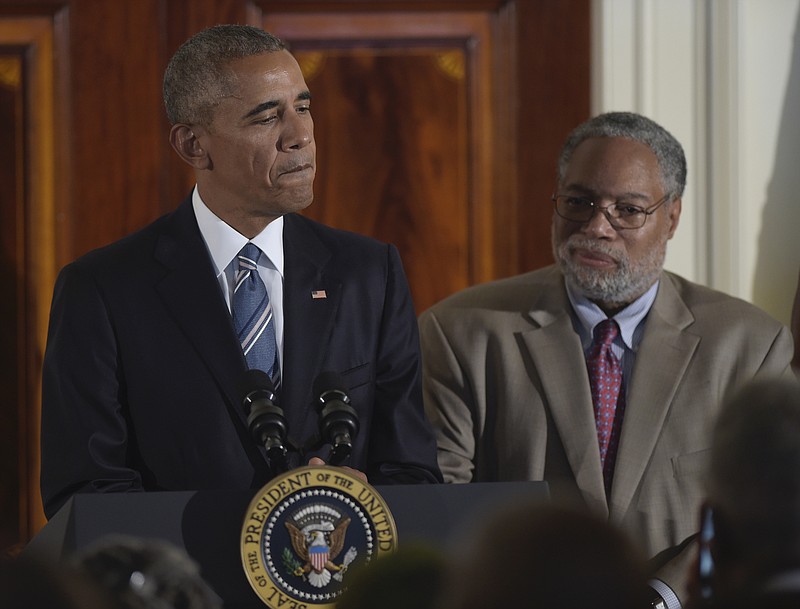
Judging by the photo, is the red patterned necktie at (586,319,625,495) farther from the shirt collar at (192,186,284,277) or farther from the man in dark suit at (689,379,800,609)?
the man in dark suit at (689,379,800,609)

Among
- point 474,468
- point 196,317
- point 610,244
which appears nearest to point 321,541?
point 196,317

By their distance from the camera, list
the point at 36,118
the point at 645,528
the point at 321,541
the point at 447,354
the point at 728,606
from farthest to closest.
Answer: the point at 36,118 < the point at 447,354 < the point at 645,528 < the point at 321,541 < the point at 728,606

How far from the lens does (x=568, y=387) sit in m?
2.79

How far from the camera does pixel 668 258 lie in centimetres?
363

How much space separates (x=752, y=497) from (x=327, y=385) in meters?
0.80

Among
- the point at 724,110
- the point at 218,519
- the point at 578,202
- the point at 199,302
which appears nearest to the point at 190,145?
the point at 199,302

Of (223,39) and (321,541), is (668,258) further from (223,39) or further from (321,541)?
(321,541)

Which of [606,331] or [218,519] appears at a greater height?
[606,331]

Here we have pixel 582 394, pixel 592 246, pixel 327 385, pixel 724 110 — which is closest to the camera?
pixel 327 385

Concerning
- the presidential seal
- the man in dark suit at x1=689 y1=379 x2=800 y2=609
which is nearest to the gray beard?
the presidential seal

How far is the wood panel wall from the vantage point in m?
3.59

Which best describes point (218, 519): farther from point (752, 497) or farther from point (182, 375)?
point (752, 497)

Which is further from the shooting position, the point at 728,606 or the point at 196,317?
the point at 196,317

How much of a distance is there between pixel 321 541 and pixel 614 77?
2277 mm
